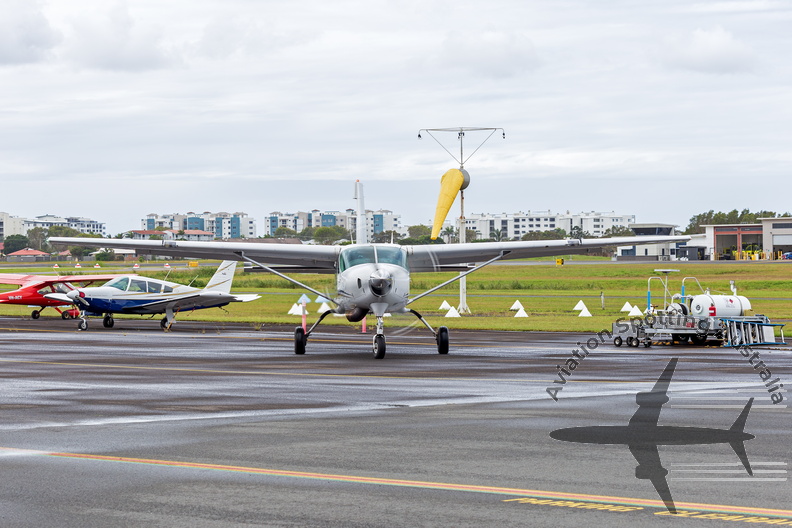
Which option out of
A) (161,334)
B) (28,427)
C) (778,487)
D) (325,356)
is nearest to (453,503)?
(778,487)

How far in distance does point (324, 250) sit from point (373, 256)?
3.00 metres

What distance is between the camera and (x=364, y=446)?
34.4 ft

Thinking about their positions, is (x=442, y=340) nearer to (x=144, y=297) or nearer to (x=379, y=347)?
(x=379, y=347)

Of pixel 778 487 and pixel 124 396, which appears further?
pixel 124 396

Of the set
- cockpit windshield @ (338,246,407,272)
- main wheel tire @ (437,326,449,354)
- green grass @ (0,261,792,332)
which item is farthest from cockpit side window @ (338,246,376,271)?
main wheel tire @ (437,326,449,354)

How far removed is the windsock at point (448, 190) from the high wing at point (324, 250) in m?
14.8

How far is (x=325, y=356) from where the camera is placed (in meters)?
24.4

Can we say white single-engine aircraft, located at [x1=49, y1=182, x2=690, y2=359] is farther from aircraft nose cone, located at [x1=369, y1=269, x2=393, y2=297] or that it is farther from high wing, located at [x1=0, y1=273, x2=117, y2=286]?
high wing, located at [x1=0, y1=273, x2=117, y2=286]

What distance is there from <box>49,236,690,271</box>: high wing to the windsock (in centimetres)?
1483

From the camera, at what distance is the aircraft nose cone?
75.9ft

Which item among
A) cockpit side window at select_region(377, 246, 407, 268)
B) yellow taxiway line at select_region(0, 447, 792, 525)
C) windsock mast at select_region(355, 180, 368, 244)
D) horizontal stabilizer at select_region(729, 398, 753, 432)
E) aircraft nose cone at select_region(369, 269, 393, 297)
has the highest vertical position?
windsock mast at select_region(355, 180, 368, 244)

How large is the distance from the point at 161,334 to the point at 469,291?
3478 cm

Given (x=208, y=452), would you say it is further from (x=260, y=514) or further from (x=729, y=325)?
(x=729, y=325)

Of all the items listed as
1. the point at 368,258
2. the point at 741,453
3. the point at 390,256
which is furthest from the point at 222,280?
the point at 741,453
